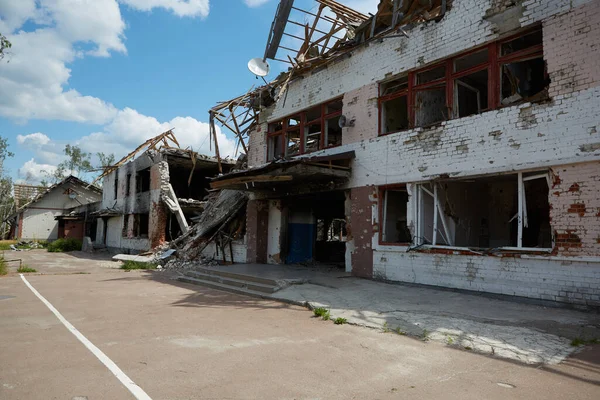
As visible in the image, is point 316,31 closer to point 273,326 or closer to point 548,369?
point 273,326

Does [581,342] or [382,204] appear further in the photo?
[382,204]

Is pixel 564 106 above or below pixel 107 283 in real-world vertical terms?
above

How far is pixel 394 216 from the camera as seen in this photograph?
1116 centimetres

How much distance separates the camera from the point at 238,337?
19.3ft

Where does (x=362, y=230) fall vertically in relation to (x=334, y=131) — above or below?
below

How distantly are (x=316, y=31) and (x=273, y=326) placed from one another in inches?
424

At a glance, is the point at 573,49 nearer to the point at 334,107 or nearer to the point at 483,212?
the point at 483,212

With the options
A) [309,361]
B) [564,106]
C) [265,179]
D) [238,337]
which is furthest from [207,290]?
[564,106]

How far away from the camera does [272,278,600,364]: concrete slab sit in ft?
17.1

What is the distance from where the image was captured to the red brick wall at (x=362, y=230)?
10836 millimetres

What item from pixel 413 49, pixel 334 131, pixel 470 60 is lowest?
pixel 334 131

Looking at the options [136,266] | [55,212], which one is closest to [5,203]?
[55,212]

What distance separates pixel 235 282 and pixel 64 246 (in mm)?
23612

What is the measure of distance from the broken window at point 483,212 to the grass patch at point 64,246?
1092 inches
